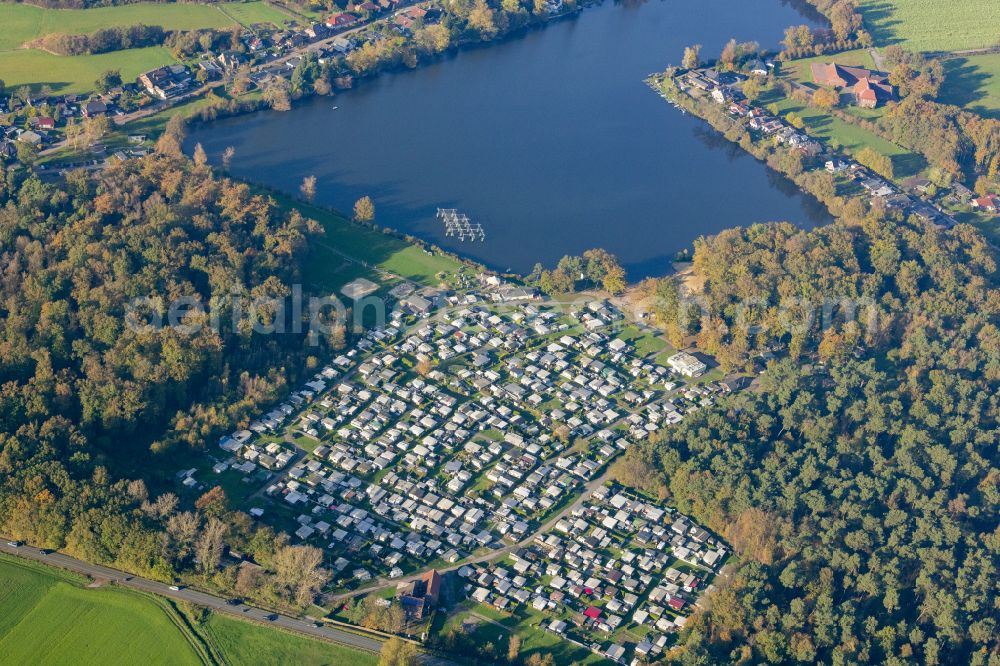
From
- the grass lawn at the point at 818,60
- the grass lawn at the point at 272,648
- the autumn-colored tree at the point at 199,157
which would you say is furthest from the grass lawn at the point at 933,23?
the grass lawn at the point at 272,648

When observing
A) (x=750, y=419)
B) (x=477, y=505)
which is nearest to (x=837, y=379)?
(x=750, y=419)

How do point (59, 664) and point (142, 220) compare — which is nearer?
point (59, 664)

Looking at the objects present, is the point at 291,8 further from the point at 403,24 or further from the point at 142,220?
the point at 142,220

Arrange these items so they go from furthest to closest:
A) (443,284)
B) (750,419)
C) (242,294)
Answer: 1. (443,284)
2. (242,294)
3. (750,419)

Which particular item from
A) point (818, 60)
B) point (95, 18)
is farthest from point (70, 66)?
point (818, 60)

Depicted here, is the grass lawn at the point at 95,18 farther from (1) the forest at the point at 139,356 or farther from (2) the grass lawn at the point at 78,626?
(2) the grass lawn at the point at 78,626

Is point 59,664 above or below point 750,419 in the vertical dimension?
below
